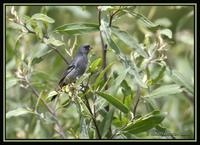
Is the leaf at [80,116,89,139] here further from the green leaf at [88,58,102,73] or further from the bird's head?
the bird's head

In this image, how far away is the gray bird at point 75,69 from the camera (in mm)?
3303

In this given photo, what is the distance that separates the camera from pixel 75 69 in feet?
11.1

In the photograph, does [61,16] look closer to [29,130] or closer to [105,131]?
[29,130]

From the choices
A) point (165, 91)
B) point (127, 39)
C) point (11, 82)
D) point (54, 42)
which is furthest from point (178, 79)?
point (11, 82)

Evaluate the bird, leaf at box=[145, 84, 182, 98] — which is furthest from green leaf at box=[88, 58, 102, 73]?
leaf at box=[145, 84, 182, 98]

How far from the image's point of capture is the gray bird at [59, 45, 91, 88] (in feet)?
10.8

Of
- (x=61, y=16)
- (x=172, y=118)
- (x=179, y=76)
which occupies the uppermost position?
(x=61, y=16)

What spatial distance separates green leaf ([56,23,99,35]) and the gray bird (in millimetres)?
174

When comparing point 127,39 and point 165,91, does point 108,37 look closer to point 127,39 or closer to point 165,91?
point 127,39

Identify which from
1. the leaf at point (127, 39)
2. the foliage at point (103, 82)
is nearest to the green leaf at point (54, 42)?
the foliage at point (103, 82)

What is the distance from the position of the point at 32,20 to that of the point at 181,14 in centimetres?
282

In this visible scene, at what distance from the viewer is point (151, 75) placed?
3674 millimetres

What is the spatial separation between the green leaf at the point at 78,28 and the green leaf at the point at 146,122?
20.8 inches

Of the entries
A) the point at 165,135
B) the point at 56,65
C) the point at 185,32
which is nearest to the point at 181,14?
the point at 185,32
